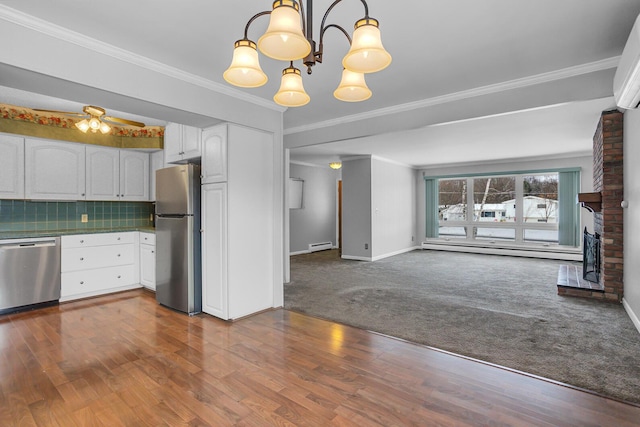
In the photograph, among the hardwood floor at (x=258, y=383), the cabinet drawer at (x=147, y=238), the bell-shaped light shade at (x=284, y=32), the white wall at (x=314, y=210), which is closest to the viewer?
the bell-shaped light shade at (x=284, y=32)

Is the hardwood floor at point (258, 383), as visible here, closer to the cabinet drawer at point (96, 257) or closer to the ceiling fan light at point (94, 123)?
the cabinet drawer at point (96, 257)

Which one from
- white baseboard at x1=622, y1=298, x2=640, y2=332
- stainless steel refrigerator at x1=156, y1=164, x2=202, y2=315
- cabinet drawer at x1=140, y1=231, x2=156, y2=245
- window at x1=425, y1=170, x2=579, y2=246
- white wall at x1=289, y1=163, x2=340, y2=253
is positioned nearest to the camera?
white baseboard at x1=622, y1=298, x2=640, y2=332

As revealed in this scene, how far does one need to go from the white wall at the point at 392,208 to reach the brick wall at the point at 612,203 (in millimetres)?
3956

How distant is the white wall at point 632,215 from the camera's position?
3.21 metres

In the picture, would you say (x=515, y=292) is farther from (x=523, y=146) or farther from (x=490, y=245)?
(x=490, y=245)

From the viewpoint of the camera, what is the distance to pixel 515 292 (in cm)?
457

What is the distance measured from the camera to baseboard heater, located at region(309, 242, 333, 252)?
857cm

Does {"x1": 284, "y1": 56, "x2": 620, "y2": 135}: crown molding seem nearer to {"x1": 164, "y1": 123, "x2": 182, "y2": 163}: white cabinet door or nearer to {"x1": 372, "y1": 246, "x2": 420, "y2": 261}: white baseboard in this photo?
{"x1": 164, "y1": 123, "x2": 182, "y2": 163}: white cabinet door

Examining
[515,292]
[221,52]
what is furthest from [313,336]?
[515,292]

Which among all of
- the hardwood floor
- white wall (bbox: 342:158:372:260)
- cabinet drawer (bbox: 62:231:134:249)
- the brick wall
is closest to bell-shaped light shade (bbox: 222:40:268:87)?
the hardwood floor

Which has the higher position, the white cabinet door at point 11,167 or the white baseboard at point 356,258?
the white cabinet door at point 11,167

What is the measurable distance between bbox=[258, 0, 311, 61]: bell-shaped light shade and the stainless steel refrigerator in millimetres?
2441

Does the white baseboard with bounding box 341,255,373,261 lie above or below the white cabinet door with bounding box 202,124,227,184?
below

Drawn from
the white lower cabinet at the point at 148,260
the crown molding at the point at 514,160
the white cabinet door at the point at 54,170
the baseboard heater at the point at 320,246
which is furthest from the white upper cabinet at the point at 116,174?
the crown molding at the point at 514,160
